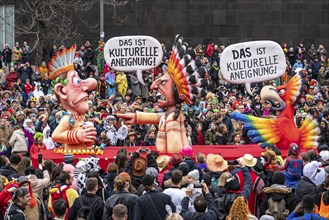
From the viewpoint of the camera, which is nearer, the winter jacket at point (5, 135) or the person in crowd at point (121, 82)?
the winter jacket at point (5, 135)

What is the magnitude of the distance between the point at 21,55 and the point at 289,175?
21.4m

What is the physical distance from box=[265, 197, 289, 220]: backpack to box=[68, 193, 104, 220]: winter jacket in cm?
232

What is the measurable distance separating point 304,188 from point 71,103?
23.9ft

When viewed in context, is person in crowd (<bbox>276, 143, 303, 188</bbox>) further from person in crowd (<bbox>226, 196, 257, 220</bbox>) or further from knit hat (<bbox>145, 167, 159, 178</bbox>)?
person in crowd (<bbox>226, 196, 257, 220</bbox>)

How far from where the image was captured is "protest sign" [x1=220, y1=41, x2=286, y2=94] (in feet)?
75.0

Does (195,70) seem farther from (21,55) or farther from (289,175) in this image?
(21,55)

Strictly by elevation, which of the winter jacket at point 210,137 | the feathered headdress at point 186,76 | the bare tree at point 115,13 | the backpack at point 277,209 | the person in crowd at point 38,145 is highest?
the bare tree at point 115,13

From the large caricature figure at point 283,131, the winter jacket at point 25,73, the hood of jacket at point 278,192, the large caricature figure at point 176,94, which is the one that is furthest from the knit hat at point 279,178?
the winter jacket at point 25,73

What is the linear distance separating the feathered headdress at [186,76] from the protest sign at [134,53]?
202cm

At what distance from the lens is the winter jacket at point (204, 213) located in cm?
1327

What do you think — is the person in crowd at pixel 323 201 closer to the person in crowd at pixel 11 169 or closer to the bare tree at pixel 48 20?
the person in crowd at pixel 11 169

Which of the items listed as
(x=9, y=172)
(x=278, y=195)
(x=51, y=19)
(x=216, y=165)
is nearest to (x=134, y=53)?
(x=9, y=172)

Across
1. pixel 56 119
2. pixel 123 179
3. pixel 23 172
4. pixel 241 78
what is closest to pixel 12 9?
pixel 56 119

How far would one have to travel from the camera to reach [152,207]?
1373 cm
